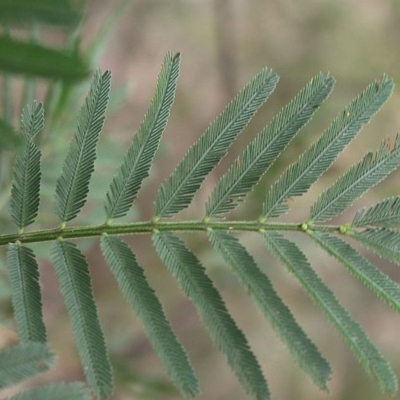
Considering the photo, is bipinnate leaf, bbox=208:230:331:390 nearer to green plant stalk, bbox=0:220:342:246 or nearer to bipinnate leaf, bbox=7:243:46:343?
green plant stalk, bbox=0:220:342:246

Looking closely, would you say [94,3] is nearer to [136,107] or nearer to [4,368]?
[136,107]

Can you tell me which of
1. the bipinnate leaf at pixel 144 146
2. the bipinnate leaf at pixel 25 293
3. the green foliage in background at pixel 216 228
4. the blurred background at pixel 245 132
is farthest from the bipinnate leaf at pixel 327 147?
the blurred background at pixel 245 132

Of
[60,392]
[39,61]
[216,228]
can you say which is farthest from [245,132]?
[39,61]

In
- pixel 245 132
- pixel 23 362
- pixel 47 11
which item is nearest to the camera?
pixel 47 11

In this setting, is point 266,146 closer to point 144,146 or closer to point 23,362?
point 144,146

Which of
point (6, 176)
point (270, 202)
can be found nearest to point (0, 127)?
point (270, 202)

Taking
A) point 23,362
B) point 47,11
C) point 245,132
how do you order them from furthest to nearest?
point 245,132 < point 23,362 < point 47,11
